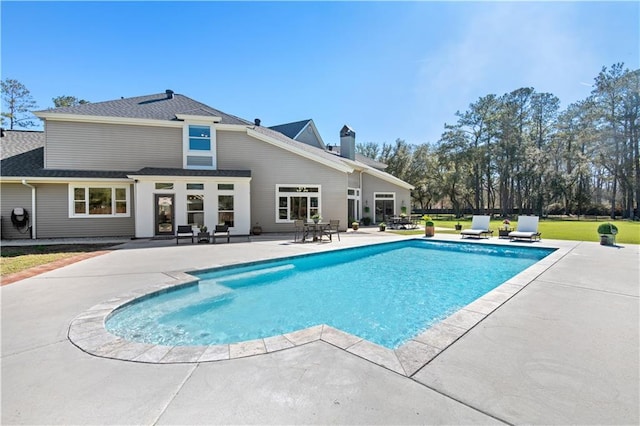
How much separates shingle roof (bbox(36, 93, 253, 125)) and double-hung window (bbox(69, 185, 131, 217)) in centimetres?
377

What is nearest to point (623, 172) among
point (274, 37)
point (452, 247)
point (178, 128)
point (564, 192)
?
point (564, 192)

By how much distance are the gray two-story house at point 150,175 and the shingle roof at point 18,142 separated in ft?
0.14

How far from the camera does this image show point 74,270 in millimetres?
6973

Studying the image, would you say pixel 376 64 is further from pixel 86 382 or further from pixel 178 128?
pixel 86 382

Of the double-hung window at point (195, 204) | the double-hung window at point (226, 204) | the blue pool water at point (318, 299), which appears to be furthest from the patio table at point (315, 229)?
the double-hung window at point (195, 204)

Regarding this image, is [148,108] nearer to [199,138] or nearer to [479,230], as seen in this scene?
[199,138]

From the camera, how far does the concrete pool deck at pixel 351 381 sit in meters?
2.06

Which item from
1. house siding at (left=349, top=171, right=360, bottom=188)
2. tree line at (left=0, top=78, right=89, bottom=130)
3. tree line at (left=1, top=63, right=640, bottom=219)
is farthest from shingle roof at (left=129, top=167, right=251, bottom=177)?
tree line at (left=1, top=63, right=640, bottom=219)

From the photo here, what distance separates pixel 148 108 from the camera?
15.8 m

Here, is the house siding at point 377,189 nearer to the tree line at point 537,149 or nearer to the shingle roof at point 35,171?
the tree line at point 537,149

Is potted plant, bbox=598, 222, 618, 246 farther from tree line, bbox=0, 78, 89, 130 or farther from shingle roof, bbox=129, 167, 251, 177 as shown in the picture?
tree line, bbox=0, 78, 89, 130

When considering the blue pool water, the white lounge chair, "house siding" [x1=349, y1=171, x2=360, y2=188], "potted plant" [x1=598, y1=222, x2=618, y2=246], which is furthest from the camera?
"house siding" [x1=349, y1=171, x2=360, y2=188]

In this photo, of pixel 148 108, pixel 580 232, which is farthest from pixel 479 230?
pixel 148 108

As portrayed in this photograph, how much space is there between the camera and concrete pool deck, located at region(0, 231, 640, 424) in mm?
2059
